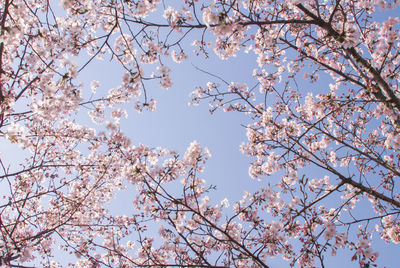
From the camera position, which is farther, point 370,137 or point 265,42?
point 370,137

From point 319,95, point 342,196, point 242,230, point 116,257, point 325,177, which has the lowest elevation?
point 116,257

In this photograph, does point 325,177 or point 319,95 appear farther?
point 325,177

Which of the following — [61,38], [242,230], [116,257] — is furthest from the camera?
[116,257]

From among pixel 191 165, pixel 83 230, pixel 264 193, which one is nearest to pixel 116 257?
pixel 83 230

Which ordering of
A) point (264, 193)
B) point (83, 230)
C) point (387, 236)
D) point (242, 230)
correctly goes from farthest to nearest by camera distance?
point (83, 230) < point (387, 236) < point (242, 230) < point (264, 193)

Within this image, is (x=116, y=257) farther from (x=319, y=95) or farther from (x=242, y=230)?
(x=319, y=95)

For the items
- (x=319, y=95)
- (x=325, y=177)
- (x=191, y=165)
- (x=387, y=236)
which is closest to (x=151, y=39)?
(x=191, y=165)

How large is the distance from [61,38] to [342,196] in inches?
270

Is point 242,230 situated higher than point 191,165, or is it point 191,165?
point 191,165

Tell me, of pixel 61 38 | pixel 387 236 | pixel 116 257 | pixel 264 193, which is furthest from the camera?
pixel 387 236

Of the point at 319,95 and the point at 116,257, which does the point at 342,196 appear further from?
the point at 116,257

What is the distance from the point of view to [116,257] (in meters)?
5.82

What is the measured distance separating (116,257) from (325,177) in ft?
18.8

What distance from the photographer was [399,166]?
530 cm
